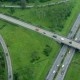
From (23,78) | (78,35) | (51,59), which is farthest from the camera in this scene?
(78,35)

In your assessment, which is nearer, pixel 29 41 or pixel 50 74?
pixel 50 74

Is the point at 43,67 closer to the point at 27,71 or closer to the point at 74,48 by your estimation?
the point at 27,71

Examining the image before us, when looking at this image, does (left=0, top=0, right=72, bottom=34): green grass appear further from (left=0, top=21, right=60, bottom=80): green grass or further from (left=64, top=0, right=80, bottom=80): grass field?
(left=64, top=0, right=80, bottom=80): grass field

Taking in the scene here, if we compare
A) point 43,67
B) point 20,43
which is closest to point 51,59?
point 43,67

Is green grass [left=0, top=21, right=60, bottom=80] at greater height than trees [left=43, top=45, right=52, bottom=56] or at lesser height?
lesser

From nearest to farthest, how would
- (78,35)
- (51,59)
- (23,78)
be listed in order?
(23,78) → (51,59) → (78,35)

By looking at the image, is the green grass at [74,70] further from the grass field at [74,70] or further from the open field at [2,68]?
the open field at [2,68]

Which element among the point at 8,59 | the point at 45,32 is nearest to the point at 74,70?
the point at 45,32

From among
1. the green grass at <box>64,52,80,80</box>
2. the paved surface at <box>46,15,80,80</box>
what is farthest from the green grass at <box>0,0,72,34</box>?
the green grass at <box>64,52,80,80</box>
